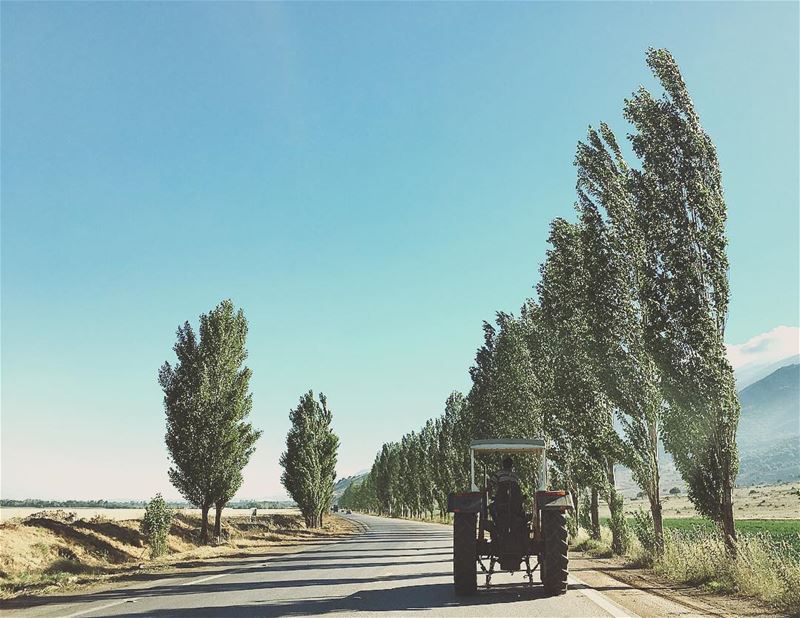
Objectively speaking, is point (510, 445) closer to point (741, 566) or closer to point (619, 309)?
point (741, 566)

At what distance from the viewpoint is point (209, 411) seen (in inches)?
1121

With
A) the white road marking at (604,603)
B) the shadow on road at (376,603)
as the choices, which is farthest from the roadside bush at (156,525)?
the white road marking at (604,603)

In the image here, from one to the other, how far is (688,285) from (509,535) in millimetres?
7072

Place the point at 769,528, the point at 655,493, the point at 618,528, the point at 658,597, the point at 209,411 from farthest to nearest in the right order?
the point at 769,528 < the point at 209,411 < the point at 618,528 < the point at 655,493 < the point at 658,597

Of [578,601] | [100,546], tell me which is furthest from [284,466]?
[578,601]

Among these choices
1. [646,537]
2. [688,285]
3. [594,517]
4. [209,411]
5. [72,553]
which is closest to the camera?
[688,285]

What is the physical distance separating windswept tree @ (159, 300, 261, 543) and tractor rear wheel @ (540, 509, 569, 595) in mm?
20521

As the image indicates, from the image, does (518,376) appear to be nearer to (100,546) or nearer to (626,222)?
(626,222)

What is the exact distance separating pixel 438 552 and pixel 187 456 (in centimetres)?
1204

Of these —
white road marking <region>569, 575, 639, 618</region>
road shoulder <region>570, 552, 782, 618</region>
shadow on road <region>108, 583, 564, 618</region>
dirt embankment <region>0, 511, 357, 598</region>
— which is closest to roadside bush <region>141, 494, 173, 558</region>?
dirt embankment <region>0, 511, 357, 598</region>

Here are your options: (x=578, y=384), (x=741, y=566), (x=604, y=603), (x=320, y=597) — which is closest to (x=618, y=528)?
(x=578, y=384)

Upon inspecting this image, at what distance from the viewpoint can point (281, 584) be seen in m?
12.8

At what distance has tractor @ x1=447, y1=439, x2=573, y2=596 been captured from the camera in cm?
1080

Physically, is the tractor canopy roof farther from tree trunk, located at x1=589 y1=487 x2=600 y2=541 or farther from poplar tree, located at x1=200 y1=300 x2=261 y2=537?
Result: poplar tree, located at x1=200 y1=300 x2=261 y2=537
